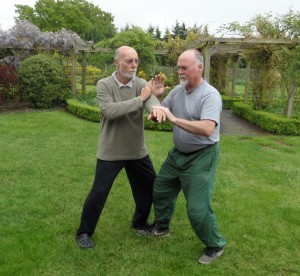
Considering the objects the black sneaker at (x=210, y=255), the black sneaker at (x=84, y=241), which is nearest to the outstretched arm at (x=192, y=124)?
the black sneaker at (x=210, y=255)

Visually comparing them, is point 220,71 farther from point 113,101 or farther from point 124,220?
point 113,101

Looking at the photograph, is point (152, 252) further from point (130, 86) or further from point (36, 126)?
point (36, 126)

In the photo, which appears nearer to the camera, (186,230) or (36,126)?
(186,230)

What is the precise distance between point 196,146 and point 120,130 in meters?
0.72

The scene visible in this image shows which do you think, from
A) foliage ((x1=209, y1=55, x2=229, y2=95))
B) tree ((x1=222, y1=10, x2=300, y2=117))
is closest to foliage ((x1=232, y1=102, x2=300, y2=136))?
tree ((x1=222, y1=10, x2=300, y2=117))

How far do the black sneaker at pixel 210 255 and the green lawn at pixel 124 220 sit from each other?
0.19 feet

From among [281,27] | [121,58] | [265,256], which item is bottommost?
[265,256]

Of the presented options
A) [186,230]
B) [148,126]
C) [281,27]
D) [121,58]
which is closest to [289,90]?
[281,27]

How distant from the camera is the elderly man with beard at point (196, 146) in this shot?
307 cm

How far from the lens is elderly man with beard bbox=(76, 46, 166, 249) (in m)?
3.23

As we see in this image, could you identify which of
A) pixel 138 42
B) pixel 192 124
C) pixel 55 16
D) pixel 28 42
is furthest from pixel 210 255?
pixel 55 16

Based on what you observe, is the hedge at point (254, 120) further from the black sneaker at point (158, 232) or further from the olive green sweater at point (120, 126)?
the olive green sweater at point (120, 126)

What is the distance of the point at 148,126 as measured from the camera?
10.2 meters

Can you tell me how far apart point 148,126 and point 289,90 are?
4686 millimetres
